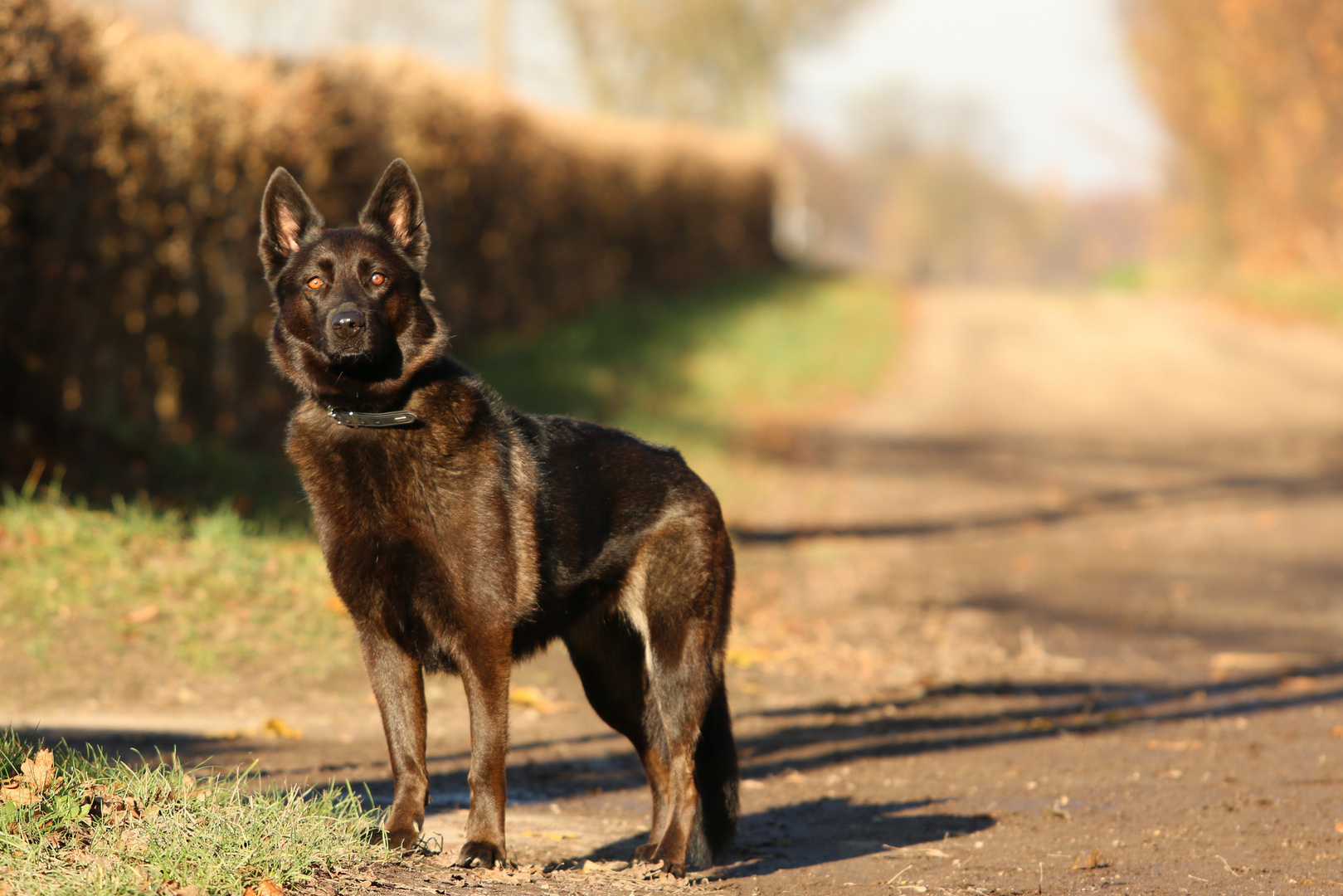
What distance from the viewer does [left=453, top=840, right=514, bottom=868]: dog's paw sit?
4125 millimetres

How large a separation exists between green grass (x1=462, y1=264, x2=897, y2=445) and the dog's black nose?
10366 millimetres

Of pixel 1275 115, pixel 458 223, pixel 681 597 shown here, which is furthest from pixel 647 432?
pixel 1275 115

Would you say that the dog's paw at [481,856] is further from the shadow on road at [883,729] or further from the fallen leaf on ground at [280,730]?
the fallen leaf on ground at [280,730]

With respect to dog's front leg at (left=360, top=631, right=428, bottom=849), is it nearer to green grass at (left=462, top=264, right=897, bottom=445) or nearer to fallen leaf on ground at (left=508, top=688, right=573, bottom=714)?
fallen leaf on ground at (left=508, top=688, right=573, bottom=714)

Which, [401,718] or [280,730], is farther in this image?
[280,730]

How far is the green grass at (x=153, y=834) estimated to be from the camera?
3.51 meters

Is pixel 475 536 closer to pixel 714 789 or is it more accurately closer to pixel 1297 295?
pixel 714 789

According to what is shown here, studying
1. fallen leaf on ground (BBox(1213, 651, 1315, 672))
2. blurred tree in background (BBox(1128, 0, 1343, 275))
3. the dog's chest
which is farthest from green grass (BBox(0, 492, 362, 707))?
blurred tree in background (BBox(1128, 0, 1343, 275))

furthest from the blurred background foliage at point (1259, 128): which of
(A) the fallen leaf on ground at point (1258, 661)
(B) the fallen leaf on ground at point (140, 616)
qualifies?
(B) the fallen leaf on ground at point (140, 616)

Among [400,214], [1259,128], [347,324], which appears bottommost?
[347,324]

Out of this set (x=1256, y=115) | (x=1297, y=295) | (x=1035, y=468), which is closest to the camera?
(x=1035, y=468)

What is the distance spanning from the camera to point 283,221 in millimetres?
4590

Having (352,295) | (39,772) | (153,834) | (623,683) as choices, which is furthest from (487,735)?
(352,295)

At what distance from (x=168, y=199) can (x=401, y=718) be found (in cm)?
725
